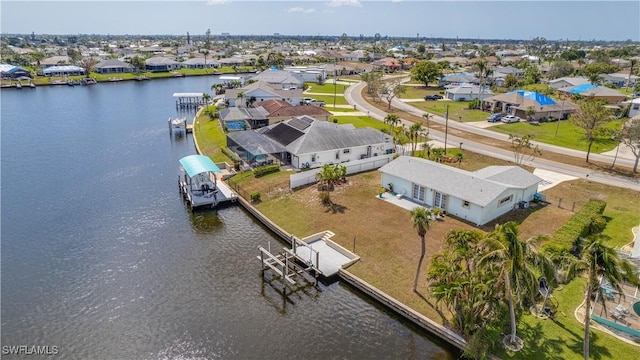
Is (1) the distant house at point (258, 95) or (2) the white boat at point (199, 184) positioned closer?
(2) the white boat at point (199, 184)

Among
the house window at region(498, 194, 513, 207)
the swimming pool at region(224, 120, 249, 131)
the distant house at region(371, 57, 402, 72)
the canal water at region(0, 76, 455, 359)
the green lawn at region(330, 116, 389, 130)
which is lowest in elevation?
the canal water at region(0, 76, 455, 359)

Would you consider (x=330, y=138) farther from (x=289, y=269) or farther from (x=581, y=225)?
(x=581, y=225)

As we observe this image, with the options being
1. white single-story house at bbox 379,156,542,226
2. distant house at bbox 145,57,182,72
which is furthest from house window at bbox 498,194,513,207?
distant house at bbox 145,57,182,72

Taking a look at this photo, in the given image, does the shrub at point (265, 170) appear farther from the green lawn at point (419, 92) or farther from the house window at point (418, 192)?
the green lawn at point (419, 92)

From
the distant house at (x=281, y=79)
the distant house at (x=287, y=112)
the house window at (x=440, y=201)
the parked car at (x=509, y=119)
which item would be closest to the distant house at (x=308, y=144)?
the distant house at (x=287, y=112)

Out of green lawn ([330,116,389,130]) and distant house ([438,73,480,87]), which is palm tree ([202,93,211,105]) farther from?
distant house ([438,73,480,87])

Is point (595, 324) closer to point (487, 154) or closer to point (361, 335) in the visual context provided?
point (361, 335)

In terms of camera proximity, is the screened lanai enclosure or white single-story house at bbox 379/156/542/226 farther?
the screened lanai enclosure
